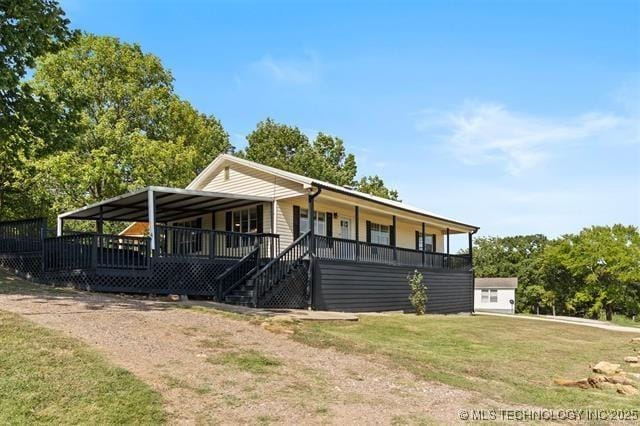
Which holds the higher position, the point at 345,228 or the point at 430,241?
the point at 345,228

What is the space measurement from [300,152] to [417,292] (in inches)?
1056

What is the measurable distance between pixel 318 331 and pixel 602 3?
9759mm

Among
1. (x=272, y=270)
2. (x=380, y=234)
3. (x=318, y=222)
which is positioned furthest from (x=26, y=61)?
(x=380, y=234)

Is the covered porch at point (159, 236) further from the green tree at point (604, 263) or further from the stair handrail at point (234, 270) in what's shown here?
the green tree at point (604, 263)

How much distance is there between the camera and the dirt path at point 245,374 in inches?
234

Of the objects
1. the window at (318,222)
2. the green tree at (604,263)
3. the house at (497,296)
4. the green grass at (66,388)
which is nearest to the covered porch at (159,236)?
the window at (318,222)

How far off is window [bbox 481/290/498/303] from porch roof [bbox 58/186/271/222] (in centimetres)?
3561

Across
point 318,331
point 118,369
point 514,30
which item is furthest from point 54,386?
point 514,30

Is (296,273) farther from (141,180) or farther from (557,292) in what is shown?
(557,292)

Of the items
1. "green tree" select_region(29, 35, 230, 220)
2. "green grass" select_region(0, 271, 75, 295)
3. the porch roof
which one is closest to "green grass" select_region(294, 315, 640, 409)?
the porch roof

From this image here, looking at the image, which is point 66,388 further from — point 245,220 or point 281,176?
point 245,220

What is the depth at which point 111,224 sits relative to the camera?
1237 inches

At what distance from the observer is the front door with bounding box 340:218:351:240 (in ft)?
70.6

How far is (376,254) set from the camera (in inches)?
787
